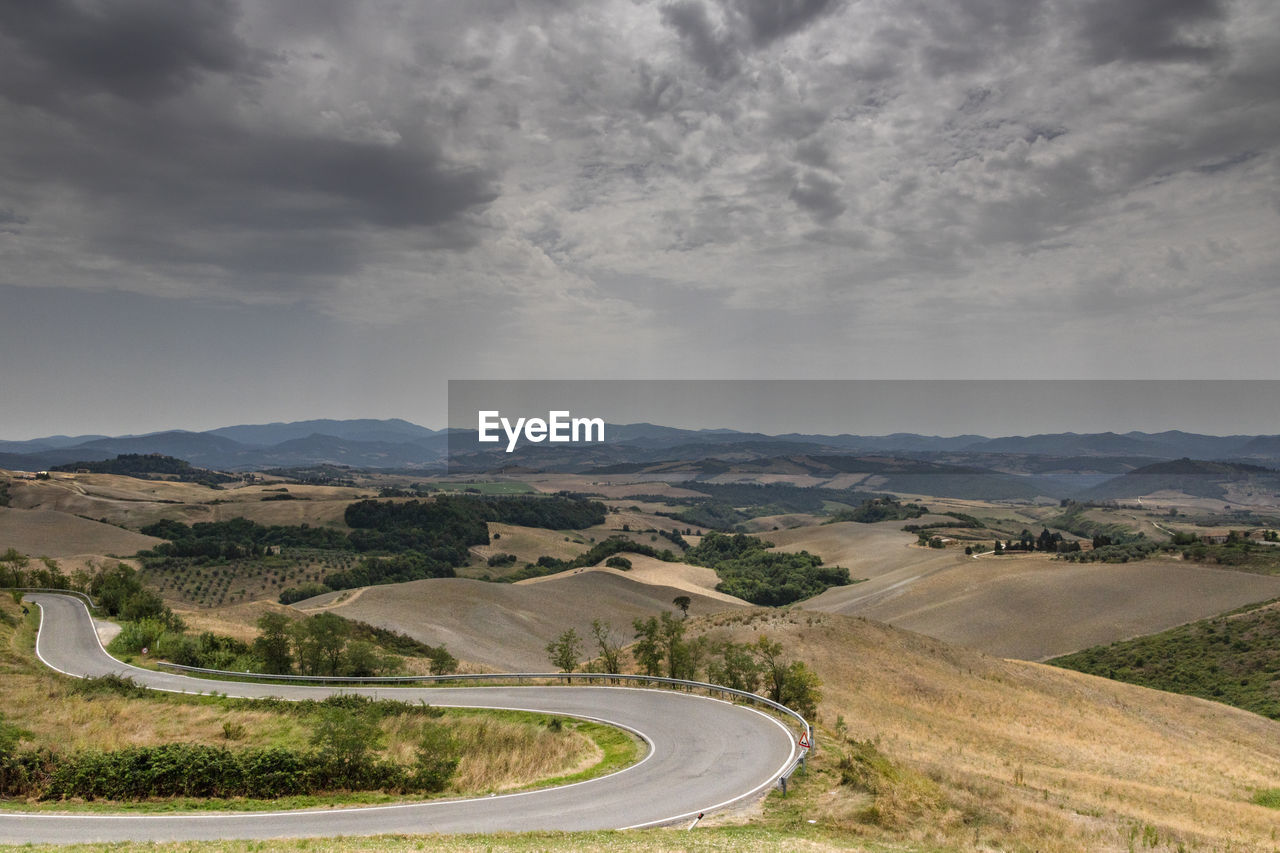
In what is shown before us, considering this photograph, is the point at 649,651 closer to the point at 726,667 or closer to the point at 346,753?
the point at 726,667

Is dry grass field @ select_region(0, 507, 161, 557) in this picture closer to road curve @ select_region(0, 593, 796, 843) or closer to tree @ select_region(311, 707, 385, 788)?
road curve @ select_region(0, 593, 796, 843)

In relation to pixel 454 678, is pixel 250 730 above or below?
above

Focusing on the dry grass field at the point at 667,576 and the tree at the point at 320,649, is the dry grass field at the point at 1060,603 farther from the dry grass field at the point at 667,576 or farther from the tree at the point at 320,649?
the tree at the point at 320,649

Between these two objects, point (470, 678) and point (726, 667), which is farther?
point (470, 678)

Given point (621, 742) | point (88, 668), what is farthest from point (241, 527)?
point (621, 742)

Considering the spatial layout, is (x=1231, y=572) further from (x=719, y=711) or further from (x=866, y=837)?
(x=866, y=837)

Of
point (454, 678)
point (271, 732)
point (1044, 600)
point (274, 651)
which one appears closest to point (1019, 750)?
point (454, 678)

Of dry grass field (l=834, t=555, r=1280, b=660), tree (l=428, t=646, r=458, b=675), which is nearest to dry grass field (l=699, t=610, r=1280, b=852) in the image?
tree (l=428, t=646, r=458, b=675)
